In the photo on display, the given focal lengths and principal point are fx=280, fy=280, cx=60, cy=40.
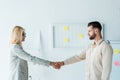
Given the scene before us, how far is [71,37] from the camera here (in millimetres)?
4887

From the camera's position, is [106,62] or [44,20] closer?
[106,62]

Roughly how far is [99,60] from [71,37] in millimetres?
1626

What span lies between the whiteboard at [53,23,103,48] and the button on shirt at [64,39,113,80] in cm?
140

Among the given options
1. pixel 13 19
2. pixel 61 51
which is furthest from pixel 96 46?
pixel 13 19

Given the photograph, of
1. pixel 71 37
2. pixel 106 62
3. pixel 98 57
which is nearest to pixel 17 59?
pixel 98 57

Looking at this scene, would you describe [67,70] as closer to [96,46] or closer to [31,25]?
[31,25]

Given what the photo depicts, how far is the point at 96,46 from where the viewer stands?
3.39 meters

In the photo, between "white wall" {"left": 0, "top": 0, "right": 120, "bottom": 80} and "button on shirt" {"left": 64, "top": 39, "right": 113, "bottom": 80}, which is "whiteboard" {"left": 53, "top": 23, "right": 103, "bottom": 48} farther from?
"button on shirt" {"left": 64, "top": 39, "right": 113, "bottom": 80}

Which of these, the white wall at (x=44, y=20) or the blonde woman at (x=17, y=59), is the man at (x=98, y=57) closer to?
the blonde woman at (x=17, y=59)

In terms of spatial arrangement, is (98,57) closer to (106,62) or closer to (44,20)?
(106,62)

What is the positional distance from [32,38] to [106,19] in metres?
1.34

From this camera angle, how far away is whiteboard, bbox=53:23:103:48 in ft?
16.0

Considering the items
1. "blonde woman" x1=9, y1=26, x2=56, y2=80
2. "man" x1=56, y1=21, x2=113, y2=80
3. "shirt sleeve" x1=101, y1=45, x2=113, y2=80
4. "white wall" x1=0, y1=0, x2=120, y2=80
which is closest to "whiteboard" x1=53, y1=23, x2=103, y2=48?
"white wall" x1=0, y1=0, x2=120, y2=80

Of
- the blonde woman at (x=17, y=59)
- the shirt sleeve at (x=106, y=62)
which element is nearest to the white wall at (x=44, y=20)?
the blonde woman at (x=17, y=59)
